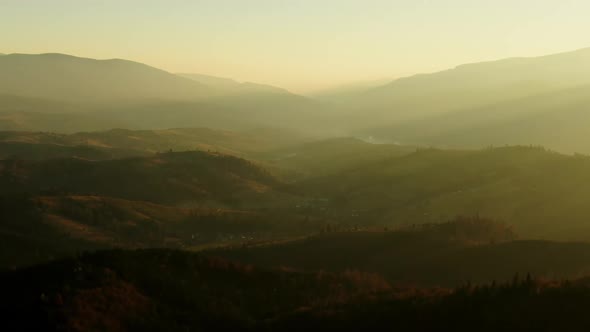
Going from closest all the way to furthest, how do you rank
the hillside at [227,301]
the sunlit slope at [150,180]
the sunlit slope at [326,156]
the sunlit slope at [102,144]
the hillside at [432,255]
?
1. the hillside at [227,301]
2. the hillside at [432,255]
3. the sunlit slope at [150,180]
4. the sunlit slope at [102,144]
5. the sunlit slope at [326,156]

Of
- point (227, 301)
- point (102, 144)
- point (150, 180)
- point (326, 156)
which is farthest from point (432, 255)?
Answer: point (102, 144)

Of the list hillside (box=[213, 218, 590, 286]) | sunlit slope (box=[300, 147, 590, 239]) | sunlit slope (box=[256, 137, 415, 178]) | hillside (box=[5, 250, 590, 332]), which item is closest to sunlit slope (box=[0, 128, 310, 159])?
sunlit slope (box=[256, 137, 415, 178])

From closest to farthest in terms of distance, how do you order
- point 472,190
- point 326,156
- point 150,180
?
point 472,190
point 150,180
point 326,156

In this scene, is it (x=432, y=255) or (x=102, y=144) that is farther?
(x=102, y=144)

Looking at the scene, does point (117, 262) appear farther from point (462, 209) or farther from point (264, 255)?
point (462, 209)

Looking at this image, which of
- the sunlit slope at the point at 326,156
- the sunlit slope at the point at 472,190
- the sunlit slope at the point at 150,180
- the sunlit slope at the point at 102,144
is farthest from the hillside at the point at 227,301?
the sunlit slope at the point at 102,144

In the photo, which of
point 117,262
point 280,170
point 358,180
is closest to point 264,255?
point 117,262

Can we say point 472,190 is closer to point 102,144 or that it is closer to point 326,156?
point 326,156

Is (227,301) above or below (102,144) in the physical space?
below

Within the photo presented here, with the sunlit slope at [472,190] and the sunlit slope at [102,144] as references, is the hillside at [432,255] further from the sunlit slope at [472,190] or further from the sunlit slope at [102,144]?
the sunlit slope at [102,144]
